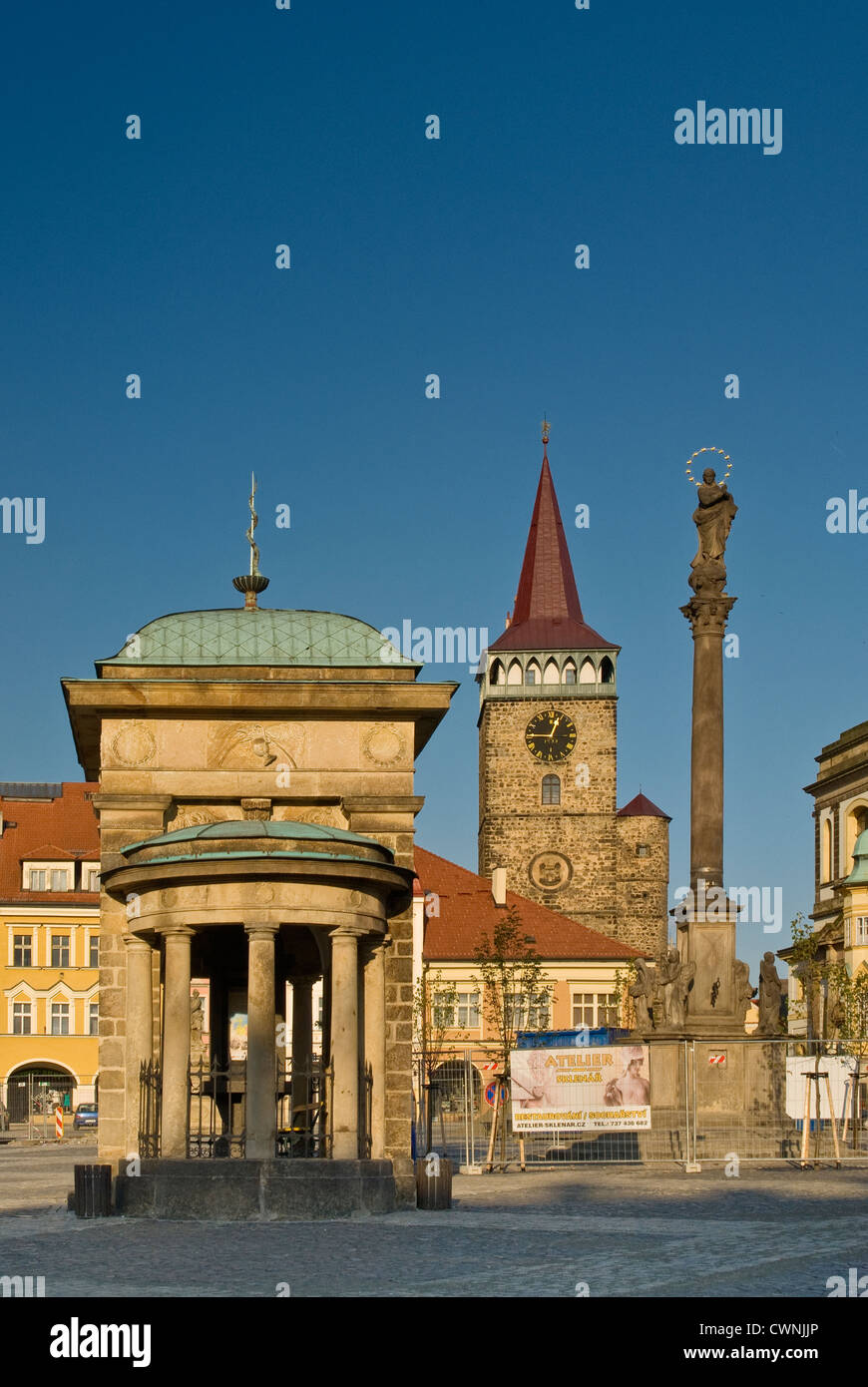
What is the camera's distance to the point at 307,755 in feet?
78.7

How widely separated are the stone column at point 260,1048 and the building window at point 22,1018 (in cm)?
5530

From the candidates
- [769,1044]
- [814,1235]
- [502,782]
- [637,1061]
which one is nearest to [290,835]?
[814,1235]

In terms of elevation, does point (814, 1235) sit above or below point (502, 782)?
below

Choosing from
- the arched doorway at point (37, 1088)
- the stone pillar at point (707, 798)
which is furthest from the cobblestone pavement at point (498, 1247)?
the arched doorway at point (37, 1088)

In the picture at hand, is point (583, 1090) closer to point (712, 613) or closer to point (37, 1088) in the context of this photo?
point (712, 613)

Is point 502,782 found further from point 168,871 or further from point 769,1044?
point 168,871

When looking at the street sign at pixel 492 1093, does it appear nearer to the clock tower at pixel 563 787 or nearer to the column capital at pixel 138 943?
the column capital at pixel 138 943

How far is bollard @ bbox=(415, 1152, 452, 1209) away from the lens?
21.8 m

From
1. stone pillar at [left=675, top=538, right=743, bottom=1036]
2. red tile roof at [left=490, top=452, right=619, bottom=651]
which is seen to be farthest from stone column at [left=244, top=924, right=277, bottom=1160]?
red tile roof at [left=490, top=452, right=619, bottom=651]

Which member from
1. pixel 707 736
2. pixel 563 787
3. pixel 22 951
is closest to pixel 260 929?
pixel 707 736

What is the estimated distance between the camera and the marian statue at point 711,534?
4091 cm

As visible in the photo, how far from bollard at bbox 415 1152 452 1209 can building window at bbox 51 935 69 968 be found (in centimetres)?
5521

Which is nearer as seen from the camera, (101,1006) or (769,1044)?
(101,1006)
